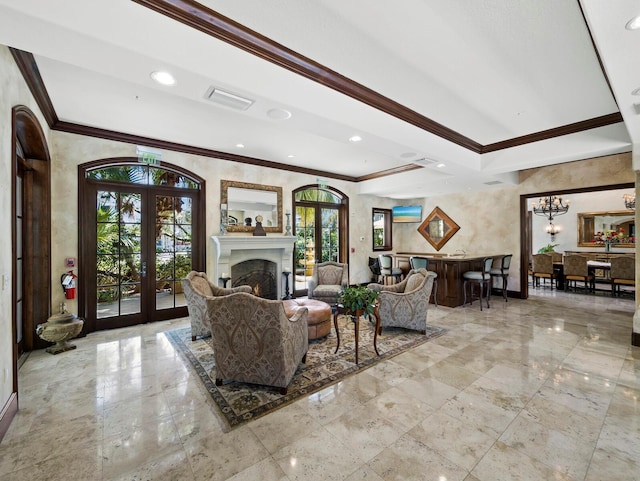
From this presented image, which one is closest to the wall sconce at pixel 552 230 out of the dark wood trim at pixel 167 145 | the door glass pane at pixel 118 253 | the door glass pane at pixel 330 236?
the door glass pane at pixel 330 236

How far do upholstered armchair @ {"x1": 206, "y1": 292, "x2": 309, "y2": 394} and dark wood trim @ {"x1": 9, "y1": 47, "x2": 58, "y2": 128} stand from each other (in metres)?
2.59

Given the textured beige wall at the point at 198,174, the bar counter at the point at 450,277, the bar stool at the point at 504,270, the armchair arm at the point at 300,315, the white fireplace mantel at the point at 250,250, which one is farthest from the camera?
the bar stool at the point at 504,270

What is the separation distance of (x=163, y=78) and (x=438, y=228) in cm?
763

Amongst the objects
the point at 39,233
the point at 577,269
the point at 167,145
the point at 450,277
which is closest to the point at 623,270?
the point at 577,269

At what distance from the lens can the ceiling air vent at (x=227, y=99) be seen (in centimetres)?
255

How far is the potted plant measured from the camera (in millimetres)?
3156

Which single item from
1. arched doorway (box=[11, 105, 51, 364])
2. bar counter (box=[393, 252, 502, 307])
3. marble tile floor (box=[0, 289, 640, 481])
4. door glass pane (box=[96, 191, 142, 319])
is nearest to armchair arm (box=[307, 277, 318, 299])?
marble tile floor (box=[0, 289, 640, 481])

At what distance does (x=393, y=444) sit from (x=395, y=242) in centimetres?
753

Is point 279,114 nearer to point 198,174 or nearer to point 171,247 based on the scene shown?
point 198,174

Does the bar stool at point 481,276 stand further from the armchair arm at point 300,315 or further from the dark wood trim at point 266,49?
the armchair arm at point 300,315

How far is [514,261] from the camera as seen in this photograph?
662 cm

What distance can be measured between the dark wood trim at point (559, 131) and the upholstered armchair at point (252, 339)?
469cm

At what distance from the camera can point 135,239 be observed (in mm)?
4723

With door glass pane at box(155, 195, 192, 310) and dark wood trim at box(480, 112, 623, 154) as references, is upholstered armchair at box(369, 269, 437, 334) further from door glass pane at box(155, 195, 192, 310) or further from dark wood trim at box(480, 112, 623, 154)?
door glass pane at box(155, 195, 192, 310)
